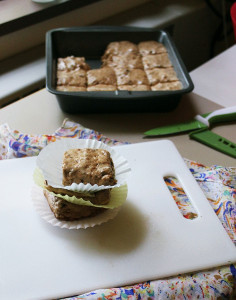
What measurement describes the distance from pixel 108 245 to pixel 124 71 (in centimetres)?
67

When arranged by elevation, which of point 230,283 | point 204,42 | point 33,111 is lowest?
point 204,42

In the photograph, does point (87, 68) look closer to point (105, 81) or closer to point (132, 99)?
point (105, 81)

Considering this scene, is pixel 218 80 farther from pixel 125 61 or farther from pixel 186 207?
pixel 186 207

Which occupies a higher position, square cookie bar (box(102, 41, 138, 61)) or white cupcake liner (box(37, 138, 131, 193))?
white cupcake liner (box(37, 138, 131, 193))

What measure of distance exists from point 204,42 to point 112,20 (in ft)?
2.18

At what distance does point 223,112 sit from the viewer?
1017 millimetres

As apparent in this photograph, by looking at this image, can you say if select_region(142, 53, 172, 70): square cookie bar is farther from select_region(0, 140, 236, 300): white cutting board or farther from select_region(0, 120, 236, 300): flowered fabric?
select_region(0, 140, 236, 300): white cutting board

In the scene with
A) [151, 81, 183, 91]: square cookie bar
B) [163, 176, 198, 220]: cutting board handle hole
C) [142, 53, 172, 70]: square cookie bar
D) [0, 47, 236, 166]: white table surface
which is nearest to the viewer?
[163, 176, 198, 220]: cutting board handle hole

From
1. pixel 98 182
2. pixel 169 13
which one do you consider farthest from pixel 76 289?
pixel 169 13

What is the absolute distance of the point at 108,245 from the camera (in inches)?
24.6

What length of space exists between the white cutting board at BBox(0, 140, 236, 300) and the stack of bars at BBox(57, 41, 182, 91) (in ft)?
1.32

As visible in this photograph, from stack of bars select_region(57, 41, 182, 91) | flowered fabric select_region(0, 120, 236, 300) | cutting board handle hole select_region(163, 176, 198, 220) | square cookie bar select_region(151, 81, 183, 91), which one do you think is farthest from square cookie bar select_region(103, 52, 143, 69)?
cutting board handle hole select_region(163, 176, 198, 220)

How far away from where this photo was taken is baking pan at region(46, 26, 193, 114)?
97cm

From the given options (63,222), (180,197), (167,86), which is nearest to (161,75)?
(167,86)
